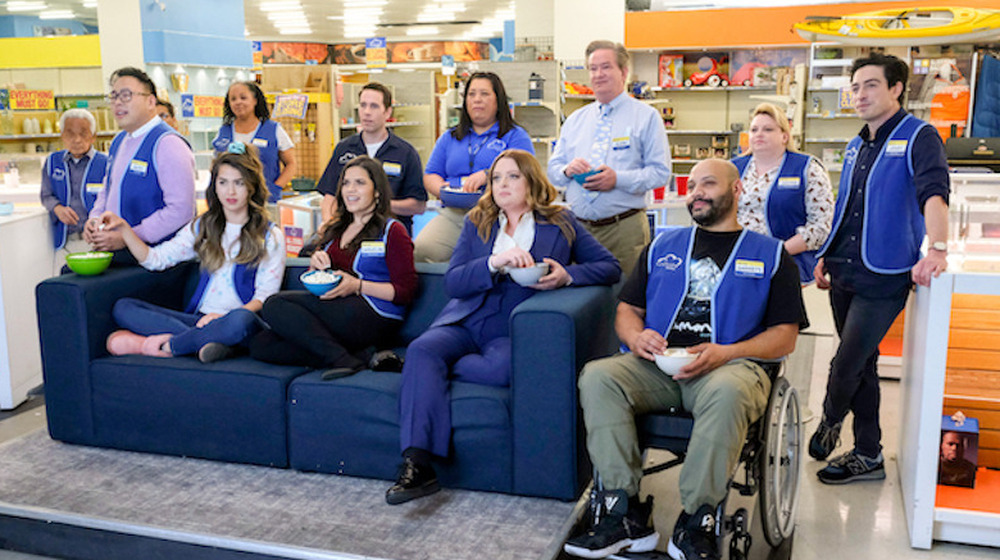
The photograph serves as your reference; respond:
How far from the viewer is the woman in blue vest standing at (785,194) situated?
11.7ft

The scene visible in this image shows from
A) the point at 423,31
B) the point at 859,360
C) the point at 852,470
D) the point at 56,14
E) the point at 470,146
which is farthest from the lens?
the point at 423,31

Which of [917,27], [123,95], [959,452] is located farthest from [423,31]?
[959,452]

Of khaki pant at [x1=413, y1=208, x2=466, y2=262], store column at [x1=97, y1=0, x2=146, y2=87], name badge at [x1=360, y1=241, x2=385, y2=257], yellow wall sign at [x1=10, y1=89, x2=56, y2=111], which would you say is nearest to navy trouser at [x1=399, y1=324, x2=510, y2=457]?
name badge at [x1=360, y1=241, x2=385, y2=257]

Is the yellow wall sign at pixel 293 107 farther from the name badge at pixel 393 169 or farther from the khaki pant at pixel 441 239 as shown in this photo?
the khaki pant at pixel 441 239

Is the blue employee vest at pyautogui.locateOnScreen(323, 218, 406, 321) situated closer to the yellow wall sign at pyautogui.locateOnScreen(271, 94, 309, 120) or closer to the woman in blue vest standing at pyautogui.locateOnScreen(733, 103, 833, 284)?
the woman in blue vest standing at pyautogui.locateOnScreen(733, 103, 833, 284)

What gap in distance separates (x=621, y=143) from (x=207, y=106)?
841 cm

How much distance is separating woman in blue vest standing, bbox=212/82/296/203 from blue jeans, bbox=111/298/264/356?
1809 mm

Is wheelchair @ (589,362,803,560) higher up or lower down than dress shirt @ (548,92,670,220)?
lower down

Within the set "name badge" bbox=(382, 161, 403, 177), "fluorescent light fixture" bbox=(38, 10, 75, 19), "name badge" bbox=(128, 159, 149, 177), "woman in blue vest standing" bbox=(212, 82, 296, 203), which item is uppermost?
"fluorescent light fixture" bbox=(38, 10, 75, 19)

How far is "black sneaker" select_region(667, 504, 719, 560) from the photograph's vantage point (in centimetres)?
233

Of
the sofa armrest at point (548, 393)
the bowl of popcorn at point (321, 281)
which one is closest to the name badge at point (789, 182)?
the sofa armrest at point (548, 393)

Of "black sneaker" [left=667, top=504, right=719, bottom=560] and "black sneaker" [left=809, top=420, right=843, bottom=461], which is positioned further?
"black sneaker" [left=809, top=420, right=843, bottom=461]

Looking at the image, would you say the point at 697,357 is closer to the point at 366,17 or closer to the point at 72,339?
the point at 72,339

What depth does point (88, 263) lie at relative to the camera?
11.1 feet
